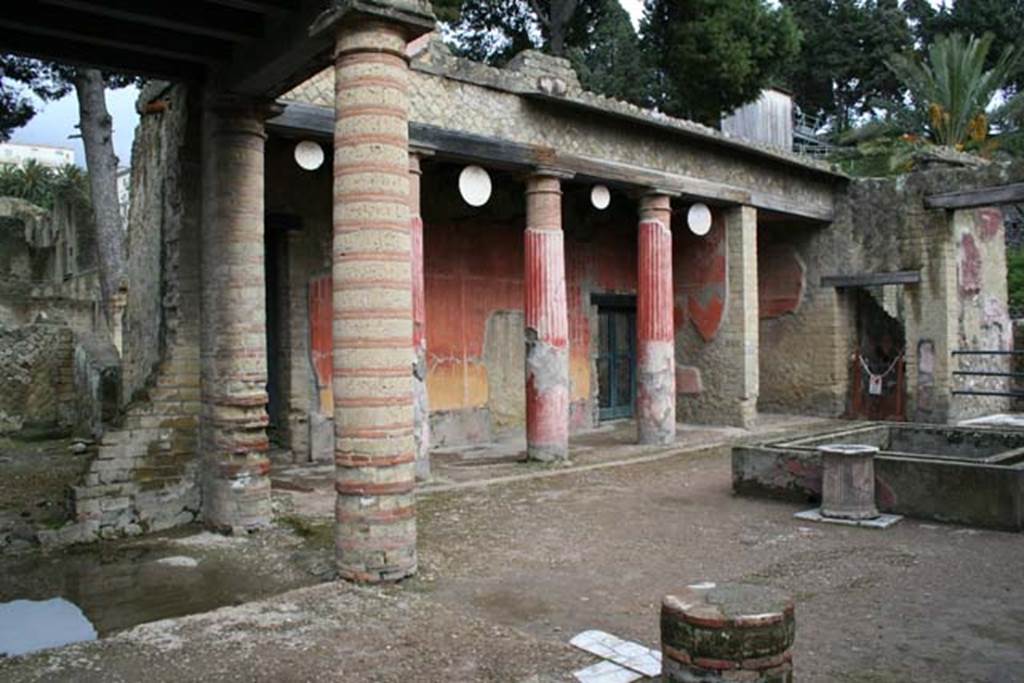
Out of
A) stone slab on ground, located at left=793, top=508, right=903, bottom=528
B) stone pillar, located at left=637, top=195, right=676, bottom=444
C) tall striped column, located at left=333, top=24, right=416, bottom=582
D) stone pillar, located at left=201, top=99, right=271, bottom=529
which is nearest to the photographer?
tall striped column, located at left=333, top=24, right=416, bottom=582

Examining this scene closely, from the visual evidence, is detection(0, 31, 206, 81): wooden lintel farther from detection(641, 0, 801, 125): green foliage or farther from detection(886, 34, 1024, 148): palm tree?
detection(886, 34, 1024, 148): palm tree

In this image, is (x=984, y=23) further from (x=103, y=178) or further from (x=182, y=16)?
(x=182, y=16)

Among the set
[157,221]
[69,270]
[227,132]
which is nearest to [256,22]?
[227,132]

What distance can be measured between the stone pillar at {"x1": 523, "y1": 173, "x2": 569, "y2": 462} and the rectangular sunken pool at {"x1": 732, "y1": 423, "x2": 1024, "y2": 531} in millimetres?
2656

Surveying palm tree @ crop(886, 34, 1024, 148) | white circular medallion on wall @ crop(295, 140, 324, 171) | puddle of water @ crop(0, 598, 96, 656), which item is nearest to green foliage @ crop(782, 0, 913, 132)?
palm tree @ crop(886, 34, 1024, 148)

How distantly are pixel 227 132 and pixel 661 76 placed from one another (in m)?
23.8

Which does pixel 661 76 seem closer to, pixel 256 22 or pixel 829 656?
pixel 256 22

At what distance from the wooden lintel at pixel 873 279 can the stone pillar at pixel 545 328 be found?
6.47 m

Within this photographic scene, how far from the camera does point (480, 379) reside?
39.4 feet

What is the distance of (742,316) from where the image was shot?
13.0 m

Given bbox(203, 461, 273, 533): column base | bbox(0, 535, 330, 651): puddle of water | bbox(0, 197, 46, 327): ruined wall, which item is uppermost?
bbox(0, 197, 46, 327): ruined wall

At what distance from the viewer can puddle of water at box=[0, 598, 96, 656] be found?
448cm

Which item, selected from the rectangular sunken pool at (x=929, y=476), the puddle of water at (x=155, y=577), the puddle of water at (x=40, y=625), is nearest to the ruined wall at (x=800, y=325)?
the rectangular sunken pool at (x=929, y=476)

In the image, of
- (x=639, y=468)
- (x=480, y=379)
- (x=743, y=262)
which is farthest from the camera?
(x=743, y=262)
